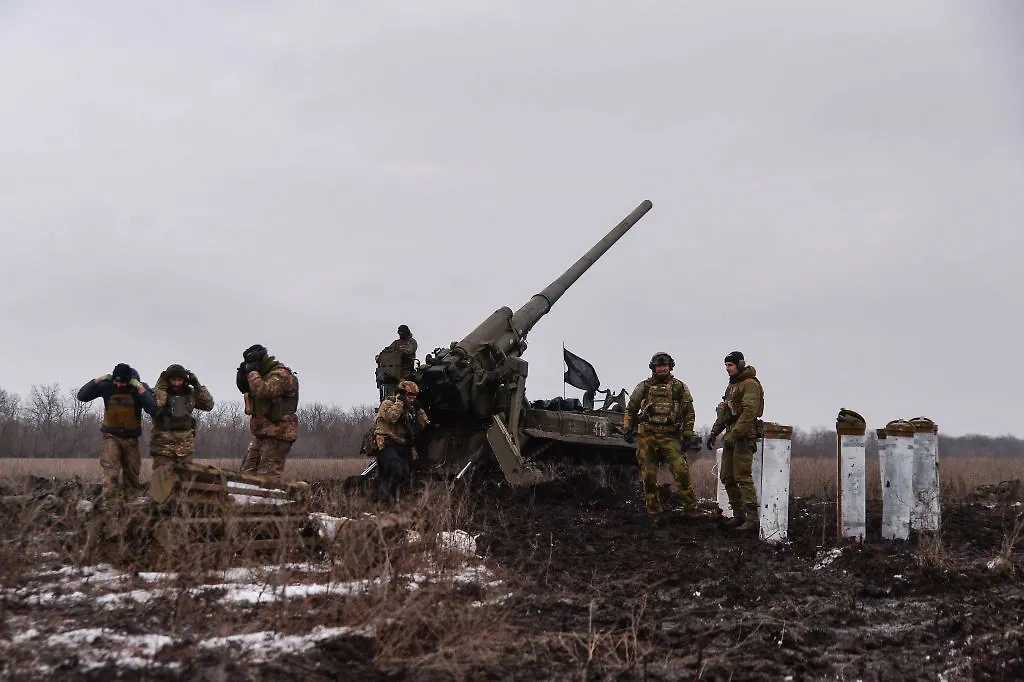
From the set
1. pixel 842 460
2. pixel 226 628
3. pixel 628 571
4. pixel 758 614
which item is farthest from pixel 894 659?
pixel 842 460

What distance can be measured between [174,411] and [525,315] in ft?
20.8

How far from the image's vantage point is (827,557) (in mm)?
8086

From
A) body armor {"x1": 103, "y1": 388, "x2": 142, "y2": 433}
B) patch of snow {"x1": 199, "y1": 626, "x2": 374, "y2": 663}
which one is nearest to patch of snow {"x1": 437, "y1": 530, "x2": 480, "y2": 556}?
patch of snow {"x1": 199, "y1": 626, "x2": 374, "y2": 663}

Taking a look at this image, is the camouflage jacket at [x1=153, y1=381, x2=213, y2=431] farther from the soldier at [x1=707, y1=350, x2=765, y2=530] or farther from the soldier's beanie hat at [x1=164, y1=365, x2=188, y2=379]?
the soldier at [x1=707, y1=350, x2=765, y2=530]

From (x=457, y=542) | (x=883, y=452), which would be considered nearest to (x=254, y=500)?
(x=457, y=542)

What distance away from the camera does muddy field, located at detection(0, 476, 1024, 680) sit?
452 centimetres

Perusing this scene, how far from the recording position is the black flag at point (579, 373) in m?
16.1

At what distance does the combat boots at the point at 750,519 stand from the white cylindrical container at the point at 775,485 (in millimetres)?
318

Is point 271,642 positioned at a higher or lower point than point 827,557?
lower

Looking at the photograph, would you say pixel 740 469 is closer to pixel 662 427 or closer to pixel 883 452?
pixel 662 427

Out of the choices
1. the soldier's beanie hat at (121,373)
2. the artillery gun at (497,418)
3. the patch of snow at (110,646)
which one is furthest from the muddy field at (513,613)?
the artillery gun at (497,418)

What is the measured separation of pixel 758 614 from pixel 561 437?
8040mm

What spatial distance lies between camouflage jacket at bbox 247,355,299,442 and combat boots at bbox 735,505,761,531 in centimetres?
447

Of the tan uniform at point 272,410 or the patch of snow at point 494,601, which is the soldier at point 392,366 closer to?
the tan uniform at point 272,410
